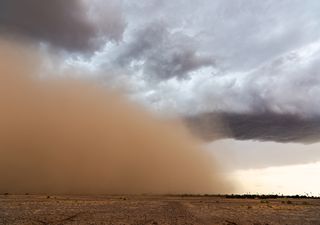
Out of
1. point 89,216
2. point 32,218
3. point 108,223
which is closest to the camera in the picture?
point 108,223

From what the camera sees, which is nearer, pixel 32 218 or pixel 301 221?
pixel 32 218

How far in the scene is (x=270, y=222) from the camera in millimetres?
43031

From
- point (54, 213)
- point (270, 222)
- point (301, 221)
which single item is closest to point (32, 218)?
point (54, 213)

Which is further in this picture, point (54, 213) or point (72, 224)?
point (54, 213)

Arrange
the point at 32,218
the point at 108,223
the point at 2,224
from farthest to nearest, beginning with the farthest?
the point at 32,218 → the point at 108,223 → the point at 2,224

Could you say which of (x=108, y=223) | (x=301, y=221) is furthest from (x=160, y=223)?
(x=301, y=221)

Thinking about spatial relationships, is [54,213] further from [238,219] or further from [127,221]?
[238,219]

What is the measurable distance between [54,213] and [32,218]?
5336mm

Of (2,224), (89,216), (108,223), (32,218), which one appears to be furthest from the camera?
(89,216)

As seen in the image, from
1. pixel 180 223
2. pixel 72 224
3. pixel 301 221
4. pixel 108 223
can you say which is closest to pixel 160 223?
pixel 180 223

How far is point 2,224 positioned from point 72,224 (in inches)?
272

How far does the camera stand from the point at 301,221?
45156mm

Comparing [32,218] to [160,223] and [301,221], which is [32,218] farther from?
[301,221]

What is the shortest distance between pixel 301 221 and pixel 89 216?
26.9 metres
